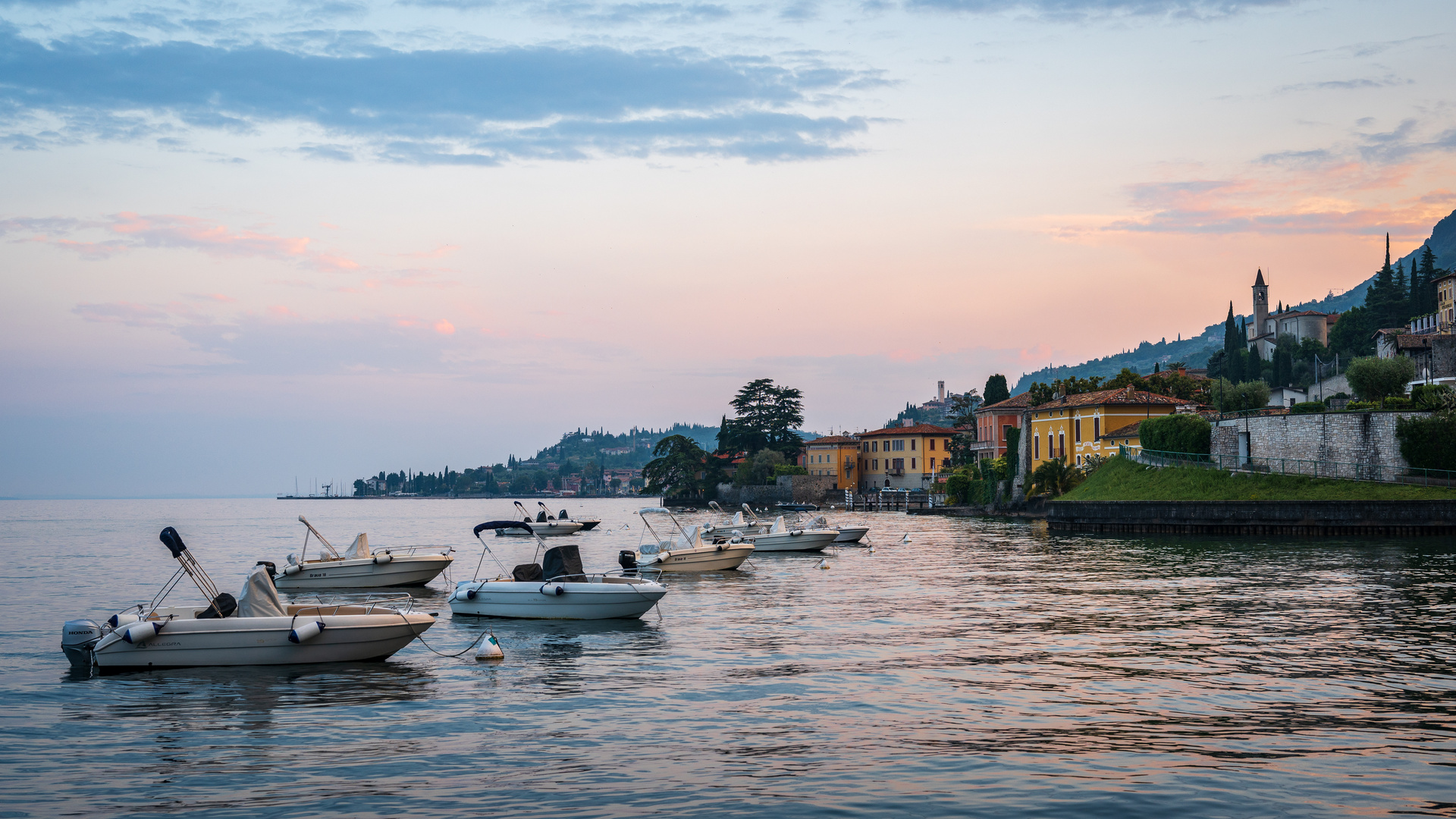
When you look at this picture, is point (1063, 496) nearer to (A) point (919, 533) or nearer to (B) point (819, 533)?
(A) point (919, 533)

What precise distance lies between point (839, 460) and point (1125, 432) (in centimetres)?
8048

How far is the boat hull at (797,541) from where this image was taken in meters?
59.3

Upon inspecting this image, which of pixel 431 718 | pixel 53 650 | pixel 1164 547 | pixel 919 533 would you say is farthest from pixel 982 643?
pixel 919 533

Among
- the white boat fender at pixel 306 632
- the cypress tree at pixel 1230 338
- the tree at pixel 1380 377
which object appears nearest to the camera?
the white boat fender at pixel 306 632

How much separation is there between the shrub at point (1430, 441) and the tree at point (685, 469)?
405ft

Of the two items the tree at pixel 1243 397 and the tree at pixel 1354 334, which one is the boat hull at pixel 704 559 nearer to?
the tree at pixel 1243 397

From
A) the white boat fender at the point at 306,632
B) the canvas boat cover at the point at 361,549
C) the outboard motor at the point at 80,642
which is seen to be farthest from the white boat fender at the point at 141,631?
the canvas boat cover at the point at 361,549

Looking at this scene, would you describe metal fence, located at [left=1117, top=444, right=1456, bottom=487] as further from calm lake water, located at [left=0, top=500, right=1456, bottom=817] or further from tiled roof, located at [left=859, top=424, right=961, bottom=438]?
tiled roof, located at [left=859, top=424, right=961, bottom=438]

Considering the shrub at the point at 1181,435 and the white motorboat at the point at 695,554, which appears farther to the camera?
the shrub at the point at 1181,435

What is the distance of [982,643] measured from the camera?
23531mm

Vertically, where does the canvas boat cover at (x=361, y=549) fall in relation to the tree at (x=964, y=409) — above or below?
below

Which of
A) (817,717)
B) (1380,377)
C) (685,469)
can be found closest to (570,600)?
(817,717)

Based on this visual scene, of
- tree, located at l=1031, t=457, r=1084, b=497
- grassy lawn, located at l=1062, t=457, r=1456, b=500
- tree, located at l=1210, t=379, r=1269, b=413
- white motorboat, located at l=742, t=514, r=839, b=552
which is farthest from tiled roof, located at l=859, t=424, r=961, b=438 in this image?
white motorboat, located at l=742, t=514, r=839, b=552

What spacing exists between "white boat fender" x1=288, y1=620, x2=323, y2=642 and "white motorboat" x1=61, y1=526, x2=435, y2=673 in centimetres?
2
